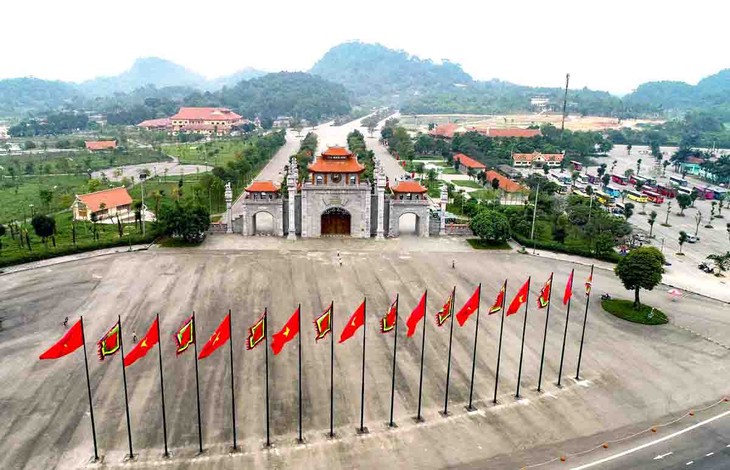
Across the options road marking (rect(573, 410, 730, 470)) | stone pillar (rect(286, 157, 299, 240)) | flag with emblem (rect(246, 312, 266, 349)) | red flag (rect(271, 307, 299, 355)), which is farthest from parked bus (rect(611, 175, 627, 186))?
flag with emblem (rect(246, 312, 266, 349))

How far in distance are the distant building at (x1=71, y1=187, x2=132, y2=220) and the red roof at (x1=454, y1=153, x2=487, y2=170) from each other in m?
57.1

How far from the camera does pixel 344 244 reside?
54375 mm

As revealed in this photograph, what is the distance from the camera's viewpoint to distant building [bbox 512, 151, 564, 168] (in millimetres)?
112500

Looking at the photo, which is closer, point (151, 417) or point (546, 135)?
point (151, 417)

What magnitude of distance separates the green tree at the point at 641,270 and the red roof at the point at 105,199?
52784mm

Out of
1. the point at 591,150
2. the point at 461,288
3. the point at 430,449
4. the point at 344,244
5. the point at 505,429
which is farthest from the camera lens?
the point at 591,150

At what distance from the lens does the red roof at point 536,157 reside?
4441 inches

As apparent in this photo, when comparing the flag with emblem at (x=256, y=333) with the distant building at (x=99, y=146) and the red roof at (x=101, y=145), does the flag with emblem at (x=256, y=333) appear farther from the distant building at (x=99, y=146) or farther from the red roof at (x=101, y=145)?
the red roof at (x=101, y=145)

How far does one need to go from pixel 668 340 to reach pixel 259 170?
7494cm

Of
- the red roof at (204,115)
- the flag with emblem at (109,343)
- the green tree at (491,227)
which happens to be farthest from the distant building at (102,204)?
the red roof at (204,115)

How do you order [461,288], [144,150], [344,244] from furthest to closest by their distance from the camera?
[144,150] → [344,244] → [461,288]

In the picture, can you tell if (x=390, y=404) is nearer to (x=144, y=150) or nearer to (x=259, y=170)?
(x=259, y=170)

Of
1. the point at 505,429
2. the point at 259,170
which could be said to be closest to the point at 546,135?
the point at 259,170

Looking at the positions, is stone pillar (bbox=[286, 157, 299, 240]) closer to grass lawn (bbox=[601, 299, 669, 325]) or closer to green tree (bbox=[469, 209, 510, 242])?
green tree (bbox=[469, 209, 510, 242])
